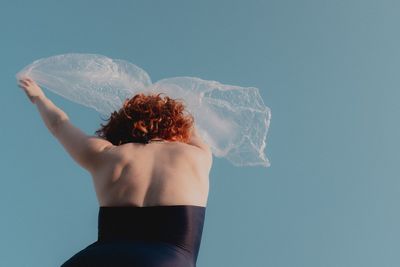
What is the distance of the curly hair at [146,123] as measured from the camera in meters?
3.96

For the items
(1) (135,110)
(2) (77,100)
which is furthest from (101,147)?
(2) (77,100)

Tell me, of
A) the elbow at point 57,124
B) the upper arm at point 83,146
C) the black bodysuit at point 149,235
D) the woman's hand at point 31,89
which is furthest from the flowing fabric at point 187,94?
the black bodysuit at point 149,235

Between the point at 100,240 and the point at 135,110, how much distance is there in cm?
100

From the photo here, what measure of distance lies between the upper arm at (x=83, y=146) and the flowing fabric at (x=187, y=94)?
1.17 metres

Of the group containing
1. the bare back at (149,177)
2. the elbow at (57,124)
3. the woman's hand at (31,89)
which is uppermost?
the woman's hand at (31,89)

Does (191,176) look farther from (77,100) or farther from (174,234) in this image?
(77,100)

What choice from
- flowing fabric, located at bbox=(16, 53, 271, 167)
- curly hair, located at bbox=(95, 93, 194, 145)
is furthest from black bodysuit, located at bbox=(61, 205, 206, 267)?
flowing fabric, located at bbox=(16, 53, 271, 167)

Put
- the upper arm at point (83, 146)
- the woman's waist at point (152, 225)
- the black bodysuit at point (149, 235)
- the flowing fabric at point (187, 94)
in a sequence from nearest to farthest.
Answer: the black bodysuit at point (149, 235), the woman's waist at point (152, 225), the upper arm at point (83, 146), the flowing fabric at point (187, 94)

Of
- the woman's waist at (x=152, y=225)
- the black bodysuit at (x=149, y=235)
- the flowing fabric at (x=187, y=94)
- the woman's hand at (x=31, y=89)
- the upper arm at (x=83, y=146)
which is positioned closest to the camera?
the black bodysuit at (x=149, y=235)

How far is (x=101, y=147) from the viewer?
144 inches

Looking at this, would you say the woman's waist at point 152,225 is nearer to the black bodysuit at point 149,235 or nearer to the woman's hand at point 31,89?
the black bodysuit at point 149,235

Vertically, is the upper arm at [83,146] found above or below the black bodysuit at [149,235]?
above

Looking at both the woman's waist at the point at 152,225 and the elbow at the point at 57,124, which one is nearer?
the woman's waist at the point at 152,225

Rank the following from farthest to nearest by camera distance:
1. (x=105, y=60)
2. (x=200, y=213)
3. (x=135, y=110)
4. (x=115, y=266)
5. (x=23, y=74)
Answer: (x=105, y=60), (x=23, y=74), (x=135, y=110), (x=200, y=213), (x=115, y=266)
